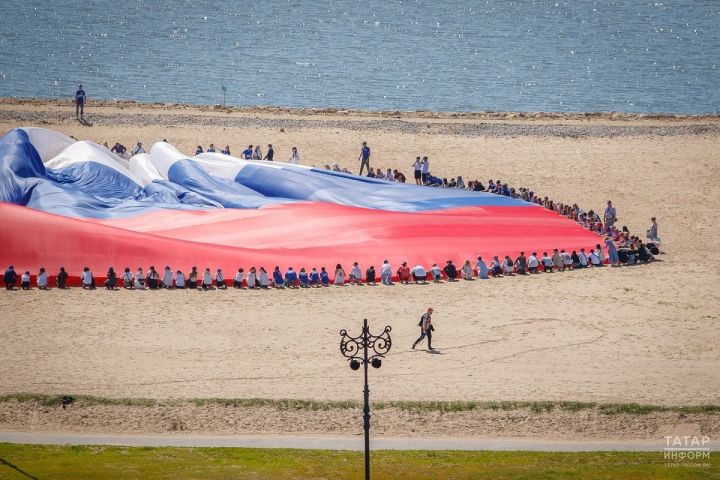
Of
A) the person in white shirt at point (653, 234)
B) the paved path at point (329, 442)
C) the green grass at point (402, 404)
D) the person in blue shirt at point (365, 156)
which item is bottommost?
the paved path at point (329, 442)

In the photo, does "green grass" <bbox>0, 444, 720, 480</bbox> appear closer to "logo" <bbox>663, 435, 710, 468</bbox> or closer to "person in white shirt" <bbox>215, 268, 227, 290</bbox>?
"logo" <bbox>663, 435, 710, 468</bbox>

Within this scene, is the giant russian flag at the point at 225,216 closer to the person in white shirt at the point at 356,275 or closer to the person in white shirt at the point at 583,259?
the person in white shirt at the point at 356,275

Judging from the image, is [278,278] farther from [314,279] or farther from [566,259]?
[566,259]

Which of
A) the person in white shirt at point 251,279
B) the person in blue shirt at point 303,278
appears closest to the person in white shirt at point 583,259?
the person in blue shirt at point 303,278

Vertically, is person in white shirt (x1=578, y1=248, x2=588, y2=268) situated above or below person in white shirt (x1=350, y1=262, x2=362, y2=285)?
above

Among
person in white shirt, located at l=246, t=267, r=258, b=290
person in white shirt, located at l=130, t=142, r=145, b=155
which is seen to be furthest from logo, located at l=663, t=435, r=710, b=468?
person in white shirt, located at l=130, t=142, r=145, b=155

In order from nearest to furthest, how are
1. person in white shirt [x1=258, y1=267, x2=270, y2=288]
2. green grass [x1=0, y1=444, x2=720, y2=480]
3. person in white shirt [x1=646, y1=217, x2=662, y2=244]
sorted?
1. green grass [x1=0, y1=444, x2=720, y2=480]
2. person in white shirt [x1=258, y1=267, x2=270, y2=288]
3. person in white shirt [x1=646, y1=217, x2=662, y2=244]

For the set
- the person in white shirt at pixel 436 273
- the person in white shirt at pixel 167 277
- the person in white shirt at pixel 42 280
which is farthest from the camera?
the person in white shirt at pixel 436 273

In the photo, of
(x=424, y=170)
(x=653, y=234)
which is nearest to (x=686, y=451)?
(x=653, y=234)
